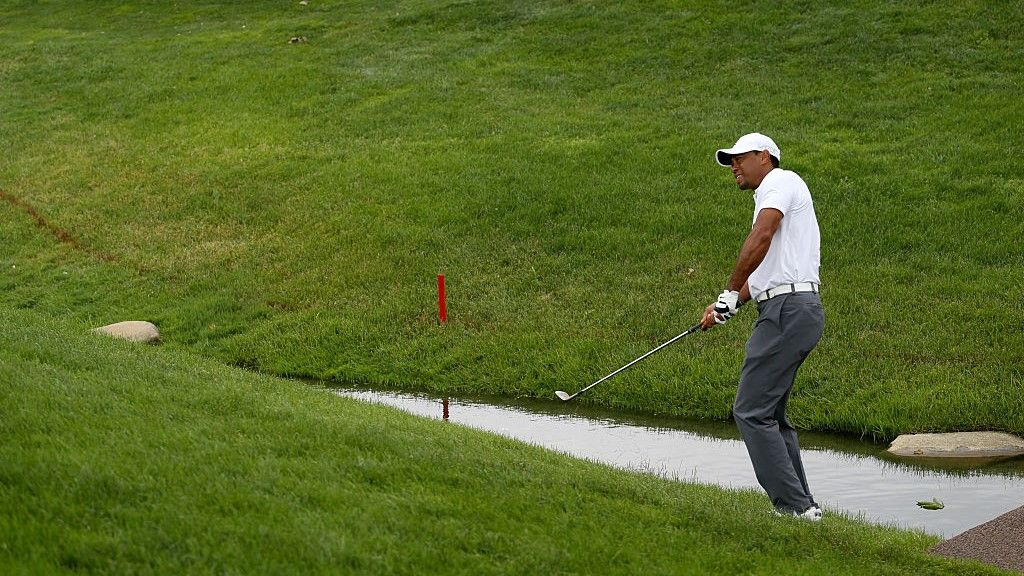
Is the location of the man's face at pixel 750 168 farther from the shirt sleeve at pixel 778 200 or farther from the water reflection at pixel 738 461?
the water reflection at pixel 738 461

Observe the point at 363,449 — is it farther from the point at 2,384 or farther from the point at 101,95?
the point at 101,95

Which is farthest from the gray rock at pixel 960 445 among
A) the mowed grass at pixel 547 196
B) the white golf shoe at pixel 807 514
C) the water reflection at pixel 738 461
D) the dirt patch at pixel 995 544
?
the white golf shoe at pixel 807 514

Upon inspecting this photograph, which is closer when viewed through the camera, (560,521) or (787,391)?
(560,521)

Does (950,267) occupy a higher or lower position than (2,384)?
lower

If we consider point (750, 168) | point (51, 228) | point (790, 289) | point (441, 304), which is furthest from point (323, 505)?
point (51, 228)

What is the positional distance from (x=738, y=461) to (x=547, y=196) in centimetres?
921

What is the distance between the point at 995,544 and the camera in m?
7.40

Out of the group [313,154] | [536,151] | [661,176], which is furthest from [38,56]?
[661,176]

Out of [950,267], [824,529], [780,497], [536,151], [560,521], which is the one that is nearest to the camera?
[560,521]

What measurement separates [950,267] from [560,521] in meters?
10.3

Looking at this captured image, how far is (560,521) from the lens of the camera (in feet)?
21.0

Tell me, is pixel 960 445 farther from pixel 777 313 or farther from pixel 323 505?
pixel 323 505

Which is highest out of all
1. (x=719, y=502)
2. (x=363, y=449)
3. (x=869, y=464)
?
(x=363, y=449)

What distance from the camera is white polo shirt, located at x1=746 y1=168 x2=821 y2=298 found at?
750cm
